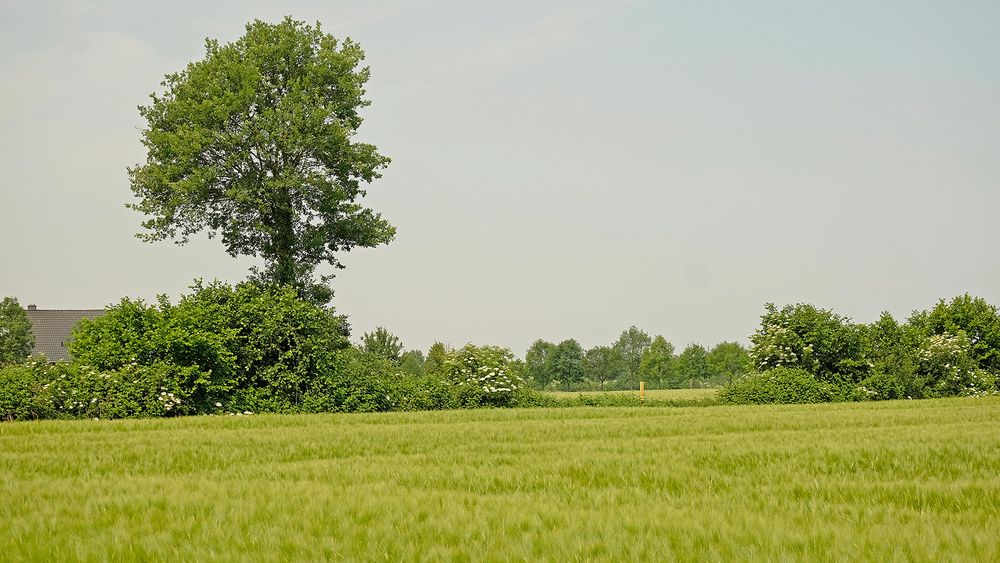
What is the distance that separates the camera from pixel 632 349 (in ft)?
363

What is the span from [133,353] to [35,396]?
274 centimetres

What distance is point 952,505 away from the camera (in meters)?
8.34

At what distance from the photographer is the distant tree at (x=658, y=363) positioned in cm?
9219

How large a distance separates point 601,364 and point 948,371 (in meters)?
65.7

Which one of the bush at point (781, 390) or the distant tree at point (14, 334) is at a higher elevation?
the distant tree at point (14, 334)

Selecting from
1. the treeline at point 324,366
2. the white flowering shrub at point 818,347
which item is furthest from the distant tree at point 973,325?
the white flowering shrub at point 818,347

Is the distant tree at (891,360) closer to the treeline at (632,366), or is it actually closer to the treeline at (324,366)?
the treeline at (324,366)

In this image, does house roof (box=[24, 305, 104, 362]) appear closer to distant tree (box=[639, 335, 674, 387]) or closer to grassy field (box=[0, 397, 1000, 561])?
distant tree (box=[639, 335, 674, 387])

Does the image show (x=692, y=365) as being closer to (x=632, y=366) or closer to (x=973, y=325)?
(x=632, y=366)

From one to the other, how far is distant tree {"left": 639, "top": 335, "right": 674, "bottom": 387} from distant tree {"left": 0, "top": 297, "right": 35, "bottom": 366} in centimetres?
5974

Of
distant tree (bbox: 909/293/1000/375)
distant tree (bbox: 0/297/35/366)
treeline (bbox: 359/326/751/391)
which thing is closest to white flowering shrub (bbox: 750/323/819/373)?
distant tree (bbox: 909/293/1000/375)

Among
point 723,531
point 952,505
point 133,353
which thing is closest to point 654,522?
point 723,531

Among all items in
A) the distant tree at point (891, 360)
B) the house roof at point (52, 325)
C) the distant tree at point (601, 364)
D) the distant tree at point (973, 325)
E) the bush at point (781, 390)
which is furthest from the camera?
the distant tree at point (601, 364)

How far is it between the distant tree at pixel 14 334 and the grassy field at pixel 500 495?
60947 mm
